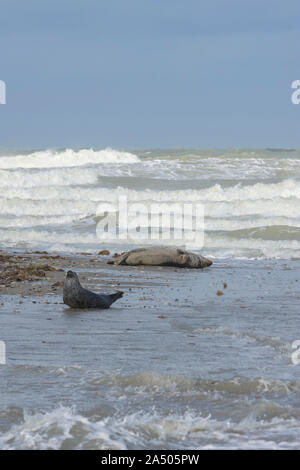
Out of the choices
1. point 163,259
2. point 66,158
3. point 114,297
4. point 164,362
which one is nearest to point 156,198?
point 163,259

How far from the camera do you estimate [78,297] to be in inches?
370

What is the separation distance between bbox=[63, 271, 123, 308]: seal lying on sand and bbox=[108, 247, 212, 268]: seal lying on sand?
5453 mm

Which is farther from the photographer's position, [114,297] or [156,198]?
[156,198]

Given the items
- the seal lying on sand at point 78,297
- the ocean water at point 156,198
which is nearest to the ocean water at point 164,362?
the seal lying on sand at point 78,297

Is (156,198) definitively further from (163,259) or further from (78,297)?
(78,297)

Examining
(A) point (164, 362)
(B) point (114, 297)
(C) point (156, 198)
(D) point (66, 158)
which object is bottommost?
(A) point (164, 362)

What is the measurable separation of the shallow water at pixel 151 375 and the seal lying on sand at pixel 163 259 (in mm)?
4548

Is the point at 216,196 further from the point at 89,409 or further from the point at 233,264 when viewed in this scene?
the point at 89,409

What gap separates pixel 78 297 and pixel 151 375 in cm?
353

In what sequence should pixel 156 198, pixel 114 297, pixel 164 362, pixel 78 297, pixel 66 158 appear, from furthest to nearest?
pixel 66 158, pixel 156 198, pixel 114 297, pixel 78 297, pixel 164 362

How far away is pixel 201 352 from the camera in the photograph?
6.98 m

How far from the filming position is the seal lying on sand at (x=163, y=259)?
15.0 metres
